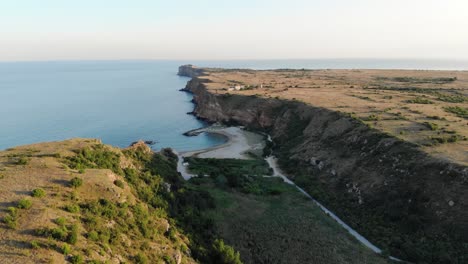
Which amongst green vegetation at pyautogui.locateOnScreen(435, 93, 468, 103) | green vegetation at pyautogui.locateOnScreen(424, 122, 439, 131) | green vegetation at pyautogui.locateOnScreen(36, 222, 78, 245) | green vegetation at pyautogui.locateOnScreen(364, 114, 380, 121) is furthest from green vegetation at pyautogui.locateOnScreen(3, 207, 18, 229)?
green vegetation at pyautogui.locateOnScreen(435, 93, 468, 103)

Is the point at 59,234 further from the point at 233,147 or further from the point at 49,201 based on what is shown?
the point at 233,147

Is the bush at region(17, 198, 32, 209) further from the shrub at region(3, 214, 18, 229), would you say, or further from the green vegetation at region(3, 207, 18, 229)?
the shrub at region(3, 214, 18, 229)

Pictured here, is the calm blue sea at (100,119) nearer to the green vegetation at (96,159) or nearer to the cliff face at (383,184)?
the cliff face at (383,184)

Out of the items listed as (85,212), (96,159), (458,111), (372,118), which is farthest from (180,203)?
(458,111)

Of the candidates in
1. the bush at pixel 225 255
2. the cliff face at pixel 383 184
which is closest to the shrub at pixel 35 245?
the bush at pixel 225 255

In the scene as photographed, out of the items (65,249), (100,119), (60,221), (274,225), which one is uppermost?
(60,221)

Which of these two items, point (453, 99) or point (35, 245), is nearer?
point (35, 245)

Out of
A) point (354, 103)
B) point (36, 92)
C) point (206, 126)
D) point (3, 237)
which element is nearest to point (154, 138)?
point (206, 126)

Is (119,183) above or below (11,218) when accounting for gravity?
below
